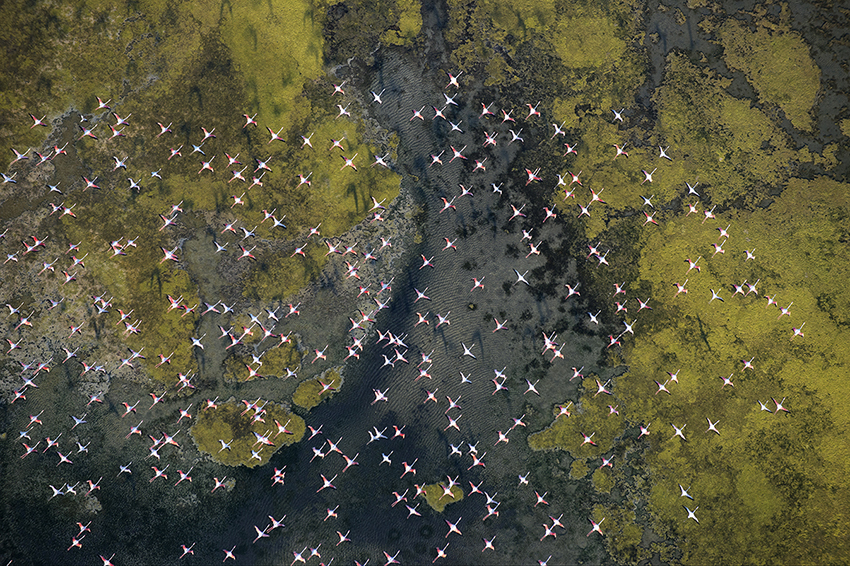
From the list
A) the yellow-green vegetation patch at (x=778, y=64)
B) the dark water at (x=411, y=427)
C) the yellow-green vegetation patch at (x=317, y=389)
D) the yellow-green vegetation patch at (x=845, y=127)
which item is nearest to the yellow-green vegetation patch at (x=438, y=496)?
the dark water at (x=411, y=427)

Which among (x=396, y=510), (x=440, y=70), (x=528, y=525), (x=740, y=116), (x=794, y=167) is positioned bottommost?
(x=528, y=525)

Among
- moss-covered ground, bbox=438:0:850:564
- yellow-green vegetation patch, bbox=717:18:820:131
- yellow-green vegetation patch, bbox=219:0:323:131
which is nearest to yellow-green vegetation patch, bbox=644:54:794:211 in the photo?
moss-covered ground, bbox=438:0:850:564

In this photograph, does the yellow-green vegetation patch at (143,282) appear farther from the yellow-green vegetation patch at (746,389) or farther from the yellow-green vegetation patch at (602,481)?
the yellow-green vegetation patch at (602,481)

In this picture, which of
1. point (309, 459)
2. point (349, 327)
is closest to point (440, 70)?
point (349, 327)

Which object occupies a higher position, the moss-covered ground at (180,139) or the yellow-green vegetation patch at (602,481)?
the moss-covered ground at (180,139)

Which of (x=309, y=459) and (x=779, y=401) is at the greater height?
(x=309, y=459)

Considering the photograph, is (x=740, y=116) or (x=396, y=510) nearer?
(x=396, y=510)

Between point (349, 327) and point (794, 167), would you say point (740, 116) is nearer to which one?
point (794, 167)

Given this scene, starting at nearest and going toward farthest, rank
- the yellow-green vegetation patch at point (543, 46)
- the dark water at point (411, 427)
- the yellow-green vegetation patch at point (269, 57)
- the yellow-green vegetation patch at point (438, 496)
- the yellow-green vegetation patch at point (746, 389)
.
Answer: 1. the dark water at point (411, 427)
2. the yellow-green vegetation patch at point (438, 496)
3. the yellow-green vegetation patch at point (746, 389)
4. the yellow-green vegetation patch at point (269, 57)
5. the yellow-green vegetation patch at point (543, 46)

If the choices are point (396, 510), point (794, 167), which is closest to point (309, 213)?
point (396, 510)
